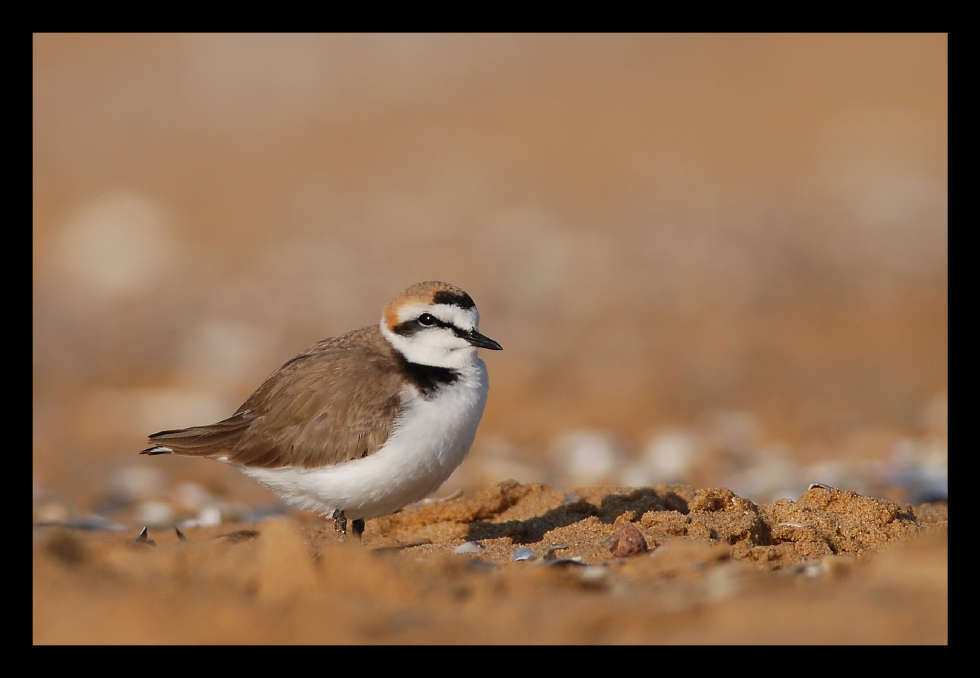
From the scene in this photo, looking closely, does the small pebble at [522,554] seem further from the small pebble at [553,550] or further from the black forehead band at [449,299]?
the black forehead band at [449,299]

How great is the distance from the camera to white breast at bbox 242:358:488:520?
20.5ft

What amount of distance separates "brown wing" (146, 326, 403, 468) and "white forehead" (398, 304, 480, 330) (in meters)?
0.27

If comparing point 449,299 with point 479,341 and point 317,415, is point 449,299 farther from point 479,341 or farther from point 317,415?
point 317,415

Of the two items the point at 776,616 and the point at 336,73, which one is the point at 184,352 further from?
the point at 336,73

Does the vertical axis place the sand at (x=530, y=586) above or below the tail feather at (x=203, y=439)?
below

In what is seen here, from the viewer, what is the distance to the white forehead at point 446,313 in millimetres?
6730

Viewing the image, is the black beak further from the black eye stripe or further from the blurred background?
the blurred background

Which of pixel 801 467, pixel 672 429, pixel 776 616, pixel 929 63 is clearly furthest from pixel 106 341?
pixel 929 63

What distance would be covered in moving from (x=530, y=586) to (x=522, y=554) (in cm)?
98

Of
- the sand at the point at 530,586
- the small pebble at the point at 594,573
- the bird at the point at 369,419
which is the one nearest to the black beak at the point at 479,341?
the bird at the point at 369,419

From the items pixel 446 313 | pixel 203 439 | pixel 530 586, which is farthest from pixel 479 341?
pixel 530 586

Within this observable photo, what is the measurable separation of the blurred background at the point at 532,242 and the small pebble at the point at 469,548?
269 cm

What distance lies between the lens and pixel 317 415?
21.5ft

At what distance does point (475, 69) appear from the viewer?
31.6 m
